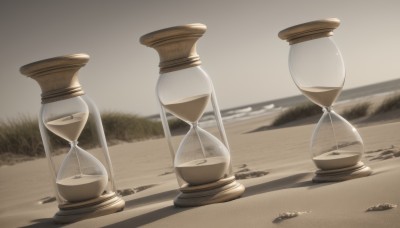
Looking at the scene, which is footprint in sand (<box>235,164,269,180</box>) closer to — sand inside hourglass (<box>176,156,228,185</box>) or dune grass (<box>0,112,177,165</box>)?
sand inside hourglass (<box>176,156,228,185</box>)

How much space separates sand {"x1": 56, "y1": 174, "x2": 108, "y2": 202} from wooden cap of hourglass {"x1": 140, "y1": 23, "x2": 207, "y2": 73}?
72cm

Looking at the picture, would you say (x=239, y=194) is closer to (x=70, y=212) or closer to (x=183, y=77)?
(x=183, y=77)

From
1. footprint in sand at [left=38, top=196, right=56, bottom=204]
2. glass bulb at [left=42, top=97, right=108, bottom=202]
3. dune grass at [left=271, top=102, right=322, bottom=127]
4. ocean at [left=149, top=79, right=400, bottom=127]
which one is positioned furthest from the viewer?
ocean at [left=149, top=79, right=400, bottom=127]

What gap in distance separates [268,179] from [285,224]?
4.51 ft

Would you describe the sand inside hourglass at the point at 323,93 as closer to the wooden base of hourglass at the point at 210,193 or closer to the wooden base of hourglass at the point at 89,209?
the wooden base of hourglass at the point at 210,193

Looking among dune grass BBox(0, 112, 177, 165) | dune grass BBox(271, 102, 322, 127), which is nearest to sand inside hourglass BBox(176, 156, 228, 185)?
dune grass BBox(0, 112, 177, 165)

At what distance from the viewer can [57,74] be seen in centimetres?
283

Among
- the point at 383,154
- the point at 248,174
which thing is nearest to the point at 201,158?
the point at 248,174

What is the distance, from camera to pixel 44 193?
430 cm

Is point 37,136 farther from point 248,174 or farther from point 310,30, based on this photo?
point 310,30

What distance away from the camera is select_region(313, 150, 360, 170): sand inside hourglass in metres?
2.74

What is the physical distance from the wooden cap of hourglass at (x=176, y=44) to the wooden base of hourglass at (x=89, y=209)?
77 cm

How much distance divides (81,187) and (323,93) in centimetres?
137

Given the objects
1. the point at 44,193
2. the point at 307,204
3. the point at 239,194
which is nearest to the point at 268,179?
the point at 239,194
